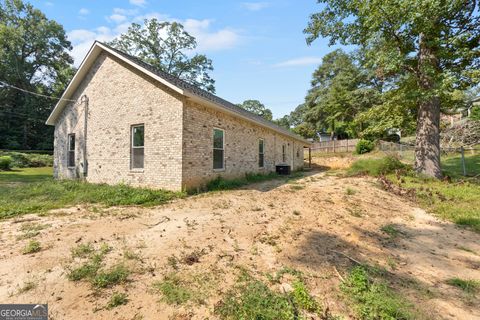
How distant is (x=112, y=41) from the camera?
96.8 ft

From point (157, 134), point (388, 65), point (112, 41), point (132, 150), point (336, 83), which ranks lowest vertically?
point (132, 150)

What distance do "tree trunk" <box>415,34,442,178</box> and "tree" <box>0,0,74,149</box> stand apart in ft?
103

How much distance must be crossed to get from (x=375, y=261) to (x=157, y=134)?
7731 millimetres

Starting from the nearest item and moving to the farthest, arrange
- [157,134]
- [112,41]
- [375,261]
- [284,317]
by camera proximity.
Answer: [284,317], [375,261], [157,134], [112,41]

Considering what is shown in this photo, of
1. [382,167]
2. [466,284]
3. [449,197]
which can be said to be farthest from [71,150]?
→ [449,197]

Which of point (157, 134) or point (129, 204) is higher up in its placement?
point (157, 134)

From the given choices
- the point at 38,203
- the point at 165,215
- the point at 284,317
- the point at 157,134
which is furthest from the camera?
the point at 157,134

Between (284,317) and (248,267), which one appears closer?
(284,317)

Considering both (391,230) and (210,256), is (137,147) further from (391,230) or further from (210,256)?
(391,230)

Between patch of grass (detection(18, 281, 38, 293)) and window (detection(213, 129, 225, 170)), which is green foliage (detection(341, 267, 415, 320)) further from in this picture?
window (detection(213, 129, 225, 170))

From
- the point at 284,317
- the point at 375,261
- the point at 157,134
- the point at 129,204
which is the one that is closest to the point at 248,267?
the point at 284,317

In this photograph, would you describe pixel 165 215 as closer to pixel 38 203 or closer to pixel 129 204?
pixel 129 204

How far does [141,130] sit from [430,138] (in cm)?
1276

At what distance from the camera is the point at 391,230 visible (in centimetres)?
524
